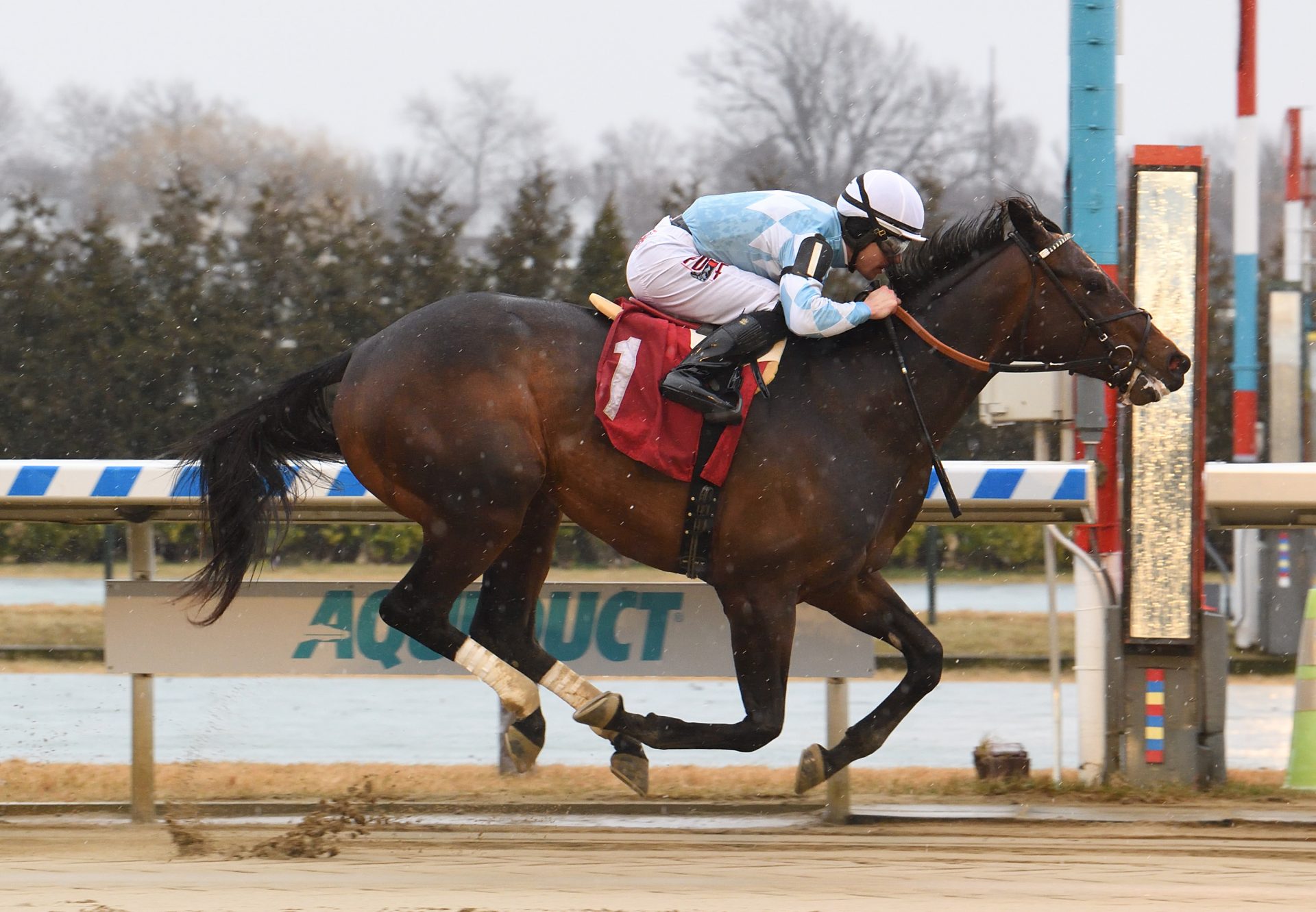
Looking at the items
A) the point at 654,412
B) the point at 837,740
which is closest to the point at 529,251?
the point at 837,740

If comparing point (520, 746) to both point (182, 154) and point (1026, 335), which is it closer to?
point (1026, 335)

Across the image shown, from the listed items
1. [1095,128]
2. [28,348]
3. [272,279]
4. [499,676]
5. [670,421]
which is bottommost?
[499,676]

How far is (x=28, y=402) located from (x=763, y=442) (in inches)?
435

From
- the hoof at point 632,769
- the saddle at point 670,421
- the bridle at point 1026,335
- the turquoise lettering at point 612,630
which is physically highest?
the bridle at point 1026,335

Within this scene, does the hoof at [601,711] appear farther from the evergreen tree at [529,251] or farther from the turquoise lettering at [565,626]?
the evergreen tree at [529,251]

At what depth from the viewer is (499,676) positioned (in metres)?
4.72

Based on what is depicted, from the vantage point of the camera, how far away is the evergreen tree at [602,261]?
14031mm

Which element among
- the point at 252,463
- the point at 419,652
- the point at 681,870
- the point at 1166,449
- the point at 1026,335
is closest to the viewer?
the point at 681,870

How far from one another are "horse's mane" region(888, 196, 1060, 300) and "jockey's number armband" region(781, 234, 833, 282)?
0.34m

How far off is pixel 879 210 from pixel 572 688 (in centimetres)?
168

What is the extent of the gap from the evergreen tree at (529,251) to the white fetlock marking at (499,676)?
9.76 metres

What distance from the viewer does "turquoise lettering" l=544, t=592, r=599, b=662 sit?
5.60 m

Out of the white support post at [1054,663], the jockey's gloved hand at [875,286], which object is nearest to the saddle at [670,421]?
the jockey's gloved hand at [875,286]

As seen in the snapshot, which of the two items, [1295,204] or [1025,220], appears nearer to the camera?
[1025,220]
